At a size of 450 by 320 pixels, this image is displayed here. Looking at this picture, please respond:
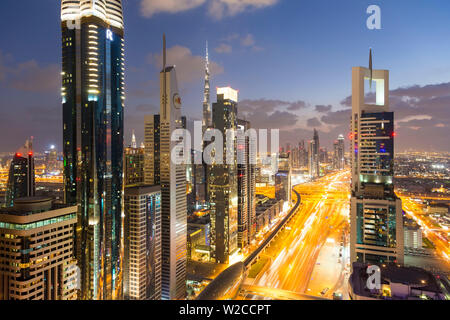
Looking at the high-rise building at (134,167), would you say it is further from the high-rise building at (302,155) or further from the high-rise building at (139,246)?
the high-rise building at (302,155)

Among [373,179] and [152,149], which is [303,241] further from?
[152,149]

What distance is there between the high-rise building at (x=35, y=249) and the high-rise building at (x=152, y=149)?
6.52 m

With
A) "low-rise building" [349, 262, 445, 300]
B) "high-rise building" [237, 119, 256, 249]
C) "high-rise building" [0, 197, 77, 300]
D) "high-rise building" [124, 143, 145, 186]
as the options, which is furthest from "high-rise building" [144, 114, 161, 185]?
"low-rise building" [349, 262, 445, 300]

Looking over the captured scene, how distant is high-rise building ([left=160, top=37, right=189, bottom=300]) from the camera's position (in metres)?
14.4

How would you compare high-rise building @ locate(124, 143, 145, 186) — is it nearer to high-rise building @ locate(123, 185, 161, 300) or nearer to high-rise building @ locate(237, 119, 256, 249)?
high-rise building @ locate(237, 119, 256, 249)

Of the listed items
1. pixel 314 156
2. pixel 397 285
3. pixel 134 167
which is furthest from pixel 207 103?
pixel 397 285

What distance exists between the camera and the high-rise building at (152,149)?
53.1ft

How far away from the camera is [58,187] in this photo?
20.1 meters

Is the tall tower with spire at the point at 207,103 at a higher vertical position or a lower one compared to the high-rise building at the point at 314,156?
higher

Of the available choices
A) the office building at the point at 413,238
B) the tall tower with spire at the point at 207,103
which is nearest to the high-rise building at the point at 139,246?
the office building at the point at 413,238

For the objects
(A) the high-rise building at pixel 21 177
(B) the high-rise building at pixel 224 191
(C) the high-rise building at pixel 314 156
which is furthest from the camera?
(C) the high-rise building at pixel 314 156

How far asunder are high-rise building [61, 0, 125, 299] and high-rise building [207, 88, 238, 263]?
668 centimetres

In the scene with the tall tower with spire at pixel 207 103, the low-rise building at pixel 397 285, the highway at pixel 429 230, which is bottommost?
the highway at pixel 429 230
